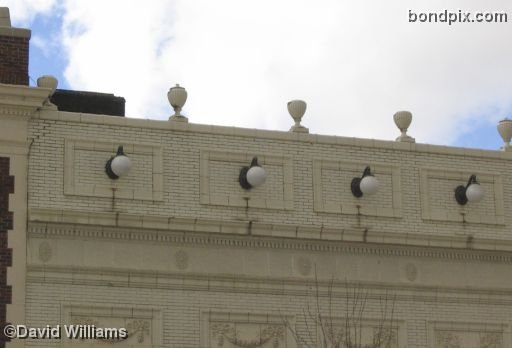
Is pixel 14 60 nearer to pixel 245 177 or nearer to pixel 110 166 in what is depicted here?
pixel 110 166

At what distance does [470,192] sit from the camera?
34.5 meters

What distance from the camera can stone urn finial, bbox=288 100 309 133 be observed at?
34.0 metres

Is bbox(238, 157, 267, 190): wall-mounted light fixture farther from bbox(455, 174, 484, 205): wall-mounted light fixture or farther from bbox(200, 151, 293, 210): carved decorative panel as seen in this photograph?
bbox(455, 174, 484, 205): wall-mounted light fixture

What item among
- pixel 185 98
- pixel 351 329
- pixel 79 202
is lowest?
pixel 351 329

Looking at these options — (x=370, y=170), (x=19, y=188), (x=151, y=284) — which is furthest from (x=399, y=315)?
(x=19, y=188)

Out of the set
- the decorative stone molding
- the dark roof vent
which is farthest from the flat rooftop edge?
the dark roof vent

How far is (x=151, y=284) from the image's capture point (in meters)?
31.7

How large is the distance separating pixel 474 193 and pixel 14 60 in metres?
9.96

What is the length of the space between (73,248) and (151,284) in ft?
5.49

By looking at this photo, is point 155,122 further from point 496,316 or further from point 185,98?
point 496,316

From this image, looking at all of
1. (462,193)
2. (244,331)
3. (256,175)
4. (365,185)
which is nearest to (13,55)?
(256,175)

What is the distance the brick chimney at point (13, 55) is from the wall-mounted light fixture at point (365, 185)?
7043 millimetres

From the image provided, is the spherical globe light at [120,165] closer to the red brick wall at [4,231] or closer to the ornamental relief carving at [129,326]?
the red brick wall at [4,231]

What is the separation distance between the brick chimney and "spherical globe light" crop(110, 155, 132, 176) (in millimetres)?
2266
